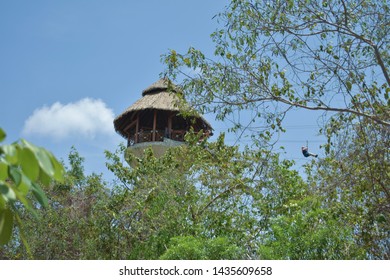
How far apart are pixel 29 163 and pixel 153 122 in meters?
14.0

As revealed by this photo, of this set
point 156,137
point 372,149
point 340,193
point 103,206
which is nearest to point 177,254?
point 340,193

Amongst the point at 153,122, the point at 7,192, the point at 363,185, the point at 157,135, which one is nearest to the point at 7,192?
the point at 7,192

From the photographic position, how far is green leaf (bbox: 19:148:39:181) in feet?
3.97

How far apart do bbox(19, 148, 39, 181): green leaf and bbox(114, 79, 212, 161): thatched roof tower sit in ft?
42.8

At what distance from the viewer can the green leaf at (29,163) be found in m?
1.21

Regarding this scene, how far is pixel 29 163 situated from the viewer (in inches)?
48.0

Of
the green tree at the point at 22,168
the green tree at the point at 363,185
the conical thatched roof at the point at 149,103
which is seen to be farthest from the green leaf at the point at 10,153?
the conical thatched roof at the point at 149,103

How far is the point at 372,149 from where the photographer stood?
5957 millimetres

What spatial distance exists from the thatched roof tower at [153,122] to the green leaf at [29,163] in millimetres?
13040

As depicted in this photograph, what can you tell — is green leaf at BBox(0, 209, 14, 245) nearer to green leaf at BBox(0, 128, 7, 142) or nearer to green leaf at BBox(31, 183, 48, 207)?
green leaf at BBox(31, 183, 48, 207)

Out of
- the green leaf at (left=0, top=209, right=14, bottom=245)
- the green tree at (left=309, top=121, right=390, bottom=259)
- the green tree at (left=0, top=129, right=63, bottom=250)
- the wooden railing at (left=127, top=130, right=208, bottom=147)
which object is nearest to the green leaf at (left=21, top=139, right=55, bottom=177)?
the green tree at (left=0, top=129, right=63, bottom=250)

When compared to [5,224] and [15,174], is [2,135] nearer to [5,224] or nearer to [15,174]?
[15,174]

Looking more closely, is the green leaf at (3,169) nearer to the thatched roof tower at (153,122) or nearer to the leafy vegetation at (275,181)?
the leafy vegetation at (275,181)
